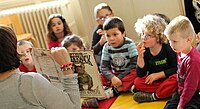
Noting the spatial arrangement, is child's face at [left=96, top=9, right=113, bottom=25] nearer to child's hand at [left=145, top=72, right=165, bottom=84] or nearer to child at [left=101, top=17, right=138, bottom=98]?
child at [left=101, top=17, right=138, bottom=98]

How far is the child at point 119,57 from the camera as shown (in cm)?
218

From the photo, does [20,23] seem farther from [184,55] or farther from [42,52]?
[184,55]

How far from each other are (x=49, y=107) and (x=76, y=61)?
58 cm

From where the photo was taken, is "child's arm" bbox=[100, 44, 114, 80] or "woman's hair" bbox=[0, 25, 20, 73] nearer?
"woman's hair" bbox=[0, 25, 20, 73]

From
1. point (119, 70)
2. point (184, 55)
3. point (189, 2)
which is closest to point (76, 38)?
point (119, 70)

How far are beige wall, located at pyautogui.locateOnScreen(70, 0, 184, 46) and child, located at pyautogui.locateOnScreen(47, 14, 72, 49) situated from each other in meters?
0.47

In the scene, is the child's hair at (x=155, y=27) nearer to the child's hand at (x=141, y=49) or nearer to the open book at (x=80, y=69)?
the child's hand at (x=141, y=49)

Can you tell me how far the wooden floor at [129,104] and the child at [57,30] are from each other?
2.96 feet

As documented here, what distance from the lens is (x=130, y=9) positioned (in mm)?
3086

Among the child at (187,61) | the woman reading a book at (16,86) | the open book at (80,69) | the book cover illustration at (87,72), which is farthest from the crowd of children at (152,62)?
the woman reading a book at (16,86)

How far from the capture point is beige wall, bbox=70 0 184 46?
9.76 ft

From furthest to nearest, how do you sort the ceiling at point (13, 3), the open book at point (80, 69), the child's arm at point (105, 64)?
the ceiling at point (13, 3), the child's arm at point (105, 64), the open book at point (80, 69)

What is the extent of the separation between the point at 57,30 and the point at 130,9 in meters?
0.80

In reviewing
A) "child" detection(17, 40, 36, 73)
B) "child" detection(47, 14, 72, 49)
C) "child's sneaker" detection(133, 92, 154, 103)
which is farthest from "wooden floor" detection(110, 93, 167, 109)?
"child" detection(47, 14, 72, 49)
